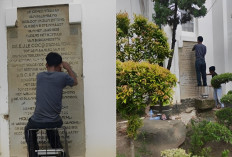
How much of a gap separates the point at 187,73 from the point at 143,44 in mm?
4711

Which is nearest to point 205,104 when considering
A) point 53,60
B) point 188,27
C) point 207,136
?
point 188,27

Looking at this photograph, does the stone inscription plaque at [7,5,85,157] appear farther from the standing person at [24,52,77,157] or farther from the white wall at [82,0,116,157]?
the standing person at [24,52,77,157]

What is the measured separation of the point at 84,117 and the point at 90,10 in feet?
5.40

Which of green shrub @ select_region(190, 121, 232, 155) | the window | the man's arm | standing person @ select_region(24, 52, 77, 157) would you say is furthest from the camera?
the window

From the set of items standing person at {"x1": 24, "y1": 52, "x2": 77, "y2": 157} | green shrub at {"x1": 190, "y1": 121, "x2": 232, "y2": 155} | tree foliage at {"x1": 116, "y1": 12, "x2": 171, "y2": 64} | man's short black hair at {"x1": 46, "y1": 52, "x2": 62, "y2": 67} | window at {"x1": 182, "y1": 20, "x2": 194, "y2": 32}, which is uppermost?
window at {"x1": 182, "y1": 20, "x2": 194, "y2": 32}

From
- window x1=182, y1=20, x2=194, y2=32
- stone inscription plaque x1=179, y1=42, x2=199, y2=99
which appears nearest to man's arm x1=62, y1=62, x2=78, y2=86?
stone inscription plaque x1=179, y1=42, x2=199, y2=99

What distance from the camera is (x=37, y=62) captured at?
4445 mm

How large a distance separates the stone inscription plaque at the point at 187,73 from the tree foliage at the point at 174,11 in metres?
1.29

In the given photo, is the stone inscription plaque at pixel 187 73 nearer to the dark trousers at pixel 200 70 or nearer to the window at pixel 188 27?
the dark trousers at pixel 200 70

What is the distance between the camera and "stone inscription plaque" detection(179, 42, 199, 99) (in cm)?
1007

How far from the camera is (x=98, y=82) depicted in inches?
171

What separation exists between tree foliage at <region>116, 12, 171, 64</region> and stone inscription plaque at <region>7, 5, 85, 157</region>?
6.23 feet

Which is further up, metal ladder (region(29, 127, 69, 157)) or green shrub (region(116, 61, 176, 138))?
green shrub (region(116, 61, 176, 138))

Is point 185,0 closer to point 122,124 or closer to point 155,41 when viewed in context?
point 155,41
